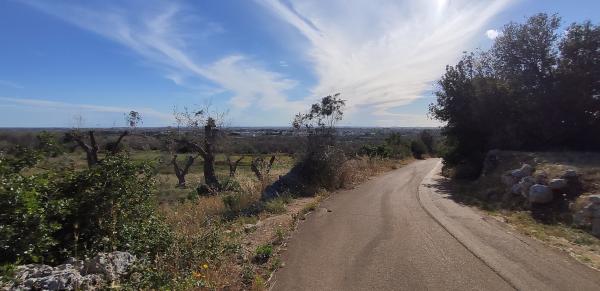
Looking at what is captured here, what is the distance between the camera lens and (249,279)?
252 inches

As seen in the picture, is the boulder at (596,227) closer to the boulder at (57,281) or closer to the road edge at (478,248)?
the road edge at (478,248)

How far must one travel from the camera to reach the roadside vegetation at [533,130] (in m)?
10.9

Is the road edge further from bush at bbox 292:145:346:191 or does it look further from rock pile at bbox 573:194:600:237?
bush at bbox 292:145:346:191

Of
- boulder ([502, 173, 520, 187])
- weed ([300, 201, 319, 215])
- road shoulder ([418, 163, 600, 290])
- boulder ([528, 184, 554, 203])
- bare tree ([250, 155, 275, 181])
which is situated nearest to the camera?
road shoulder ([418, 163, 600, 290])

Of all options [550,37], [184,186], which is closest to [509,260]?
[550,37]

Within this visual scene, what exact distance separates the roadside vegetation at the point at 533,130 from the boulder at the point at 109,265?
7.25 m

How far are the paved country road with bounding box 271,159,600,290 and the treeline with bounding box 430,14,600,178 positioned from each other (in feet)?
27.8

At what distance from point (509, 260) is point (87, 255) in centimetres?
634

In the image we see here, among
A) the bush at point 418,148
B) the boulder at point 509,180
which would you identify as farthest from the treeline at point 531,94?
the bush at point 418,148

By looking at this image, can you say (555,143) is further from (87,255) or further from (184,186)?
(184,186)

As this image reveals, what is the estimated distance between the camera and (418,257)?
7543mm

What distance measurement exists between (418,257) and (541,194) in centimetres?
606

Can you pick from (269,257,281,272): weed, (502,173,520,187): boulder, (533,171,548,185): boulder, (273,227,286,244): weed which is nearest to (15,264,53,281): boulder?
(269,257,281,272): weed

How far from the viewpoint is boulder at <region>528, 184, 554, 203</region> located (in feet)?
38.2
